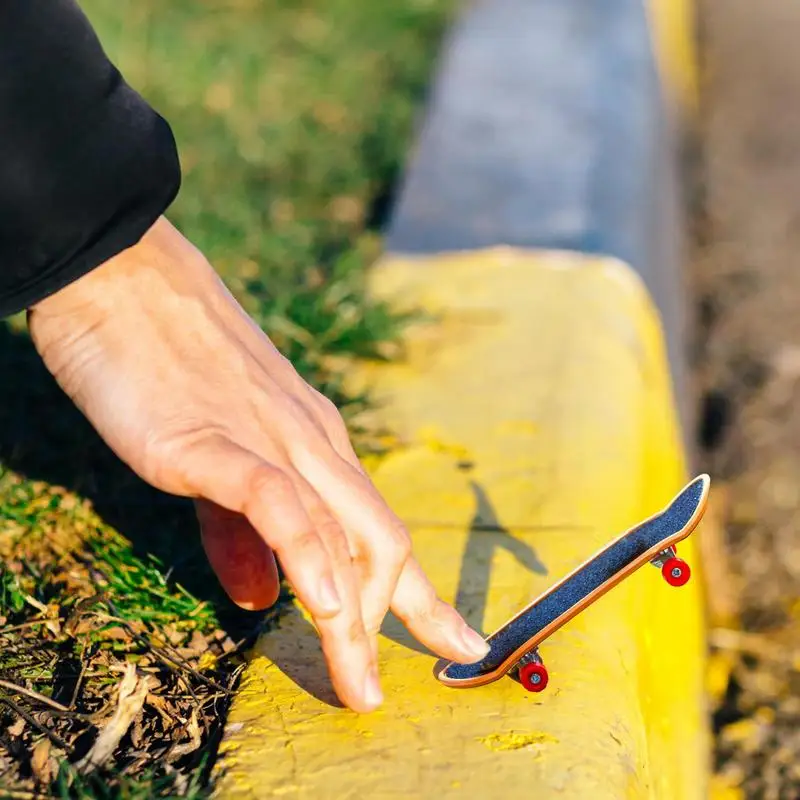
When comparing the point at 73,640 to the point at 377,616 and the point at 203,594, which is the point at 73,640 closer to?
the point at 203,594

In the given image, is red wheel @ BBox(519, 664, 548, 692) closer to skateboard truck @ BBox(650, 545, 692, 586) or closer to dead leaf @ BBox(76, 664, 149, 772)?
skateboard truck @ BBox(650, 545, 692, 586)

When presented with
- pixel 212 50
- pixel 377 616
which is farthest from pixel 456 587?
pixel 212 50

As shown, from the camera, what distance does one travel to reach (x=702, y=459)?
3809 mm

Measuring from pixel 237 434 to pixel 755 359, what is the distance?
10.1 feet

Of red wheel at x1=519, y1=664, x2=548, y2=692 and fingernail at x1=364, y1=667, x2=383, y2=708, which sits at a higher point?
fingernail at x1=364, y1=667, x2=383, y2=708

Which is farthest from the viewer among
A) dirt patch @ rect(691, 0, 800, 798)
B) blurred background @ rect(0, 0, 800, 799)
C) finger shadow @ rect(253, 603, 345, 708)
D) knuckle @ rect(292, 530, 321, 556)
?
dirt patch @ rect(691, 0, 800, 798)

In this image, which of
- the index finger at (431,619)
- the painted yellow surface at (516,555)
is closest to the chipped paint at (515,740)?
the painted yellow surface at (516,555)

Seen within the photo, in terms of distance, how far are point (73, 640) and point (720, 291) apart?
Result: 3.33m

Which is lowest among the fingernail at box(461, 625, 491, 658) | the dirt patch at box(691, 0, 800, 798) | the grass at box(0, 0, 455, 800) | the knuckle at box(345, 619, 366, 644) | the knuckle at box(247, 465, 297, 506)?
the dirt patch at box(691, 0, 800, 798)

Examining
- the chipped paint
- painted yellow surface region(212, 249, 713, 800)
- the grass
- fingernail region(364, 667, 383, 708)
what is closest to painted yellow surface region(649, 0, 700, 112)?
the grass

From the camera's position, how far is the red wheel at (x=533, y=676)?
169 centimetres

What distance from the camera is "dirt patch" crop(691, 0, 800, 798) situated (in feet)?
9.50

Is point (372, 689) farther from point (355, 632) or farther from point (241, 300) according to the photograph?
point (241, 300)

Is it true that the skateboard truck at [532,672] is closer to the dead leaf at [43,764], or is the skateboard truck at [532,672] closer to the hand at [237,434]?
the hand at [237,434]
